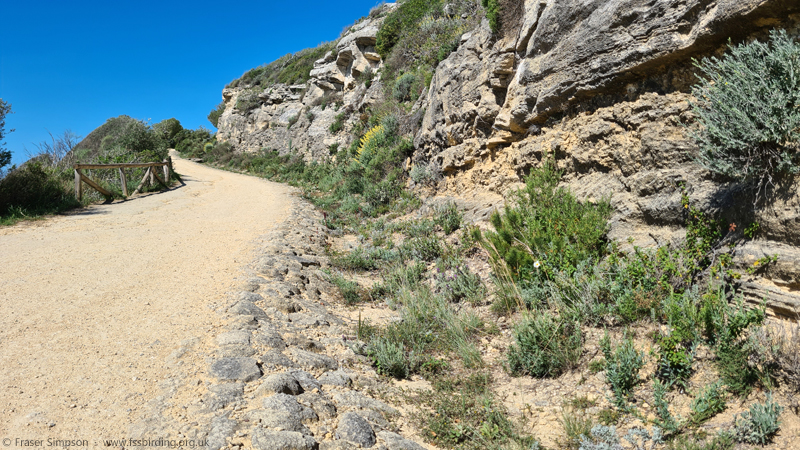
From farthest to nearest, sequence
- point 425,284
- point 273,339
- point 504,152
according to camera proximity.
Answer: point 504,152 < point 425,284 < point 273,339

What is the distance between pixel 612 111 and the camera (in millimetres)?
6074

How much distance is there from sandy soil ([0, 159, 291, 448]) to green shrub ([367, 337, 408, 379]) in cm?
194

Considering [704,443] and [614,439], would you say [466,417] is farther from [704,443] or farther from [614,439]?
[704,443]

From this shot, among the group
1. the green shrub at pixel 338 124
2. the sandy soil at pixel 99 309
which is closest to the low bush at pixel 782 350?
the sandy soil at pixel 99 309

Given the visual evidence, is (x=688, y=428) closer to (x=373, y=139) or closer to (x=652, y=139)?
(x=652, y=139)

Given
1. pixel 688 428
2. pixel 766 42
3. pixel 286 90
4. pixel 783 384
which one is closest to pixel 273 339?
pixel 688 428

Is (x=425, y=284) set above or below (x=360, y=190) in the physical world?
below

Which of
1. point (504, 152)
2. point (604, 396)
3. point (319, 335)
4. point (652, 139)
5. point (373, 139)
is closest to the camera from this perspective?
point (604, 396)

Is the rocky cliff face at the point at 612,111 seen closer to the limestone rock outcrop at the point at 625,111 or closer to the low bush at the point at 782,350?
the limestone rock outcrop at the point at 625,111

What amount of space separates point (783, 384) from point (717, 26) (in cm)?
374

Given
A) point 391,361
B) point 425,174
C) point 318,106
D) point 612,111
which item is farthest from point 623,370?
point 318,106

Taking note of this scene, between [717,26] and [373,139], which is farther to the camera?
[373,139]

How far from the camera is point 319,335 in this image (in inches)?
194

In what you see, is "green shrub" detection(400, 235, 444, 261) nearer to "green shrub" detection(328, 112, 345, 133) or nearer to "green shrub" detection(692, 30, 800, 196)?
"green shrub" detection(692, 30, 800, 196)
